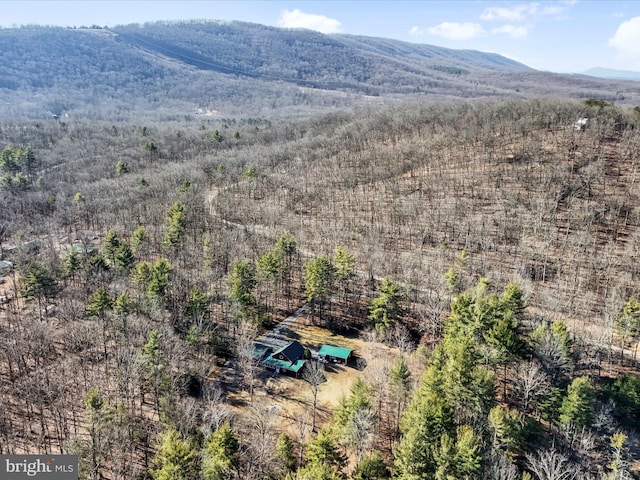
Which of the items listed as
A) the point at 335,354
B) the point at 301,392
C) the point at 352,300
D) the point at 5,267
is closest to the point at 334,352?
the point at 335,354

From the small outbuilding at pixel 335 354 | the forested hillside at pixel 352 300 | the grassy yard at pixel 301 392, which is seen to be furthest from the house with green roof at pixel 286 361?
the small outbuilding at pixel 335 354

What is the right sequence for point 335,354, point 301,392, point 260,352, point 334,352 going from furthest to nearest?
point 334,352
point 335,354
point 260,352
point 301,392

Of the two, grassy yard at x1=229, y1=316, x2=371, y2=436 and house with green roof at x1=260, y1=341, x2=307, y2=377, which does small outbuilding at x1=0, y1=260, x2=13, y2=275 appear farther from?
grassy yard at x1=229, y1=316, x2=371, y2=436

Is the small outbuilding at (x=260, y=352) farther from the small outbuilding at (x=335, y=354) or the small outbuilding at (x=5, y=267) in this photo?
the small outbuilding at (x=5, y=267)

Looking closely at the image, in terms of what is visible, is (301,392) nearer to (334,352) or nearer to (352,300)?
(334,352)

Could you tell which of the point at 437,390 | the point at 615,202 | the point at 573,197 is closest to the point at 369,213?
the point at 573,197

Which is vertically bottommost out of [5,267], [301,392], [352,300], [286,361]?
[5,267]

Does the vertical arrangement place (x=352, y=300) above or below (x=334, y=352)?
above

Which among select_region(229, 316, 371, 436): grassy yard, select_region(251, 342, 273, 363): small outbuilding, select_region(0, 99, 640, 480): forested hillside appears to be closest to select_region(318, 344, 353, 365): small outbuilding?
select_region(229, 316, 371, 436): grassy yard

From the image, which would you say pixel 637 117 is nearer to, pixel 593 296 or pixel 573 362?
pixel 593 296
